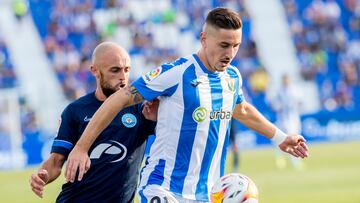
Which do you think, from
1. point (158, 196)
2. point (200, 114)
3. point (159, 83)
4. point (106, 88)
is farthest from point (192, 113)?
point (106, 88)

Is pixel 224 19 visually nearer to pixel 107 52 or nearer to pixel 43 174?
pixel 107 52

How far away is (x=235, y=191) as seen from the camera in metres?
6.14

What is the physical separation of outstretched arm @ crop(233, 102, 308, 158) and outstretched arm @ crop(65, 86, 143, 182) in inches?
50.7

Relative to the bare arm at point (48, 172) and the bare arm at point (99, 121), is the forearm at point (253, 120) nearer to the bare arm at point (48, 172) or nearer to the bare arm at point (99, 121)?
the bare arm at point (99, 121)

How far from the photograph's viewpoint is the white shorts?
658 cm

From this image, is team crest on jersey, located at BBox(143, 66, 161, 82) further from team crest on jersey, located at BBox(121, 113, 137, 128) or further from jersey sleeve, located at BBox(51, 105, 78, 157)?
jersey sleeve, located at BBox(51, 105, 78, 157)

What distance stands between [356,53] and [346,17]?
2544mm

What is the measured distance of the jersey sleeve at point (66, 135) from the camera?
7.42 meters

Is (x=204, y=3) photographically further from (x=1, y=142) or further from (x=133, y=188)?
(x=133, y=188)

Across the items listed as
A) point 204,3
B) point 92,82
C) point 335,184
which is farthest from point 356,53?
point 335,184

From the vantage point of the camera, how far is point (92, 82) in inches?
1221

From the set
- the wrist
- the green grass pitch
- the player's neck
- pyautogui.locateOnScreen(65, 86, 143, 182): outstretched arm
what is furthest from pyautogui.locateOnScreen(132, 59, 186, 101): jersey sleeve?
the green grass pitch

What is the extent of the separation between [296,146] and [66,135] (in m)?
2.04

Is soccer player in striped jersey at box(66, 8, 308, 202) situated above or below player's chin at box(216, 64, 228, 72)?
below
